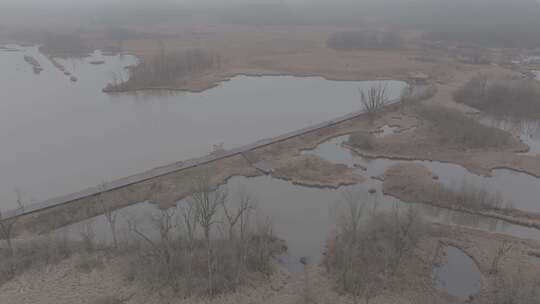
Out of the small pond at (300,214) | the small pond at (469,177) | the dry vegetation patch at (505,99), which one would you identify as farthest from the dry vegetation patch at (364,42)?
the small pond at (300,214)

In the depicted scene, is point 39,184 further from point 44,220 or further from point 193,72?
point 193,72

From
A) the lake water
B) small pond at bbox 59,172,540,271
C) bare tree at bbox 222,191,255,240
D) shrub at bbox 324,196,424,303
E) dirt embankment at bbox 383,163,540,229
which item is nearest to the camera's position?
shrub at bbox 324,196,424,303

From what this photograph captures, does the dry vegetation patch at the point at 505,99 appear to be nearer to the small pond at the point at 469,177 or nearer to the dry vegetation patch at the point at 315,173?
the small pond at the point at 469,177

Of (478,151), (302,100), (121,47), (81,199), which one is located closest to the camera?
(81,199)

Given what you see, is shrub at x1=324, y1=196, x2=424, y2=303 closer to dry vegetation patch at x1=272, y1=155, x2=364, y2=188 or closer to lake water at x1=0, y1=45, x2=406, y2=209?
dry vegetation patch at x1=272, y1=155, x2=364, y2=188

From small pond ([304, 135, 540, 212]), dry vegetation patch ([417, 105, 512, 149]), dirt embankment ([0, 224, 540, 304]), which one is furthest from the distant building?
dirt embankment ([0, 224, 540, 304])

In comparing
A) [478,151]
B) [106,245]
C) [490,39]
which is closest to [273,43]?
[490,39]
